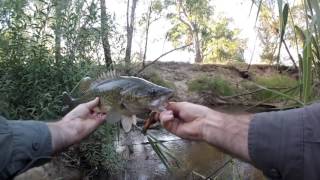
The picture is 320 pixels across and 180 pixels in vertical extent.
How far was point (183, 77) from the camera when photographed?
12875 millimetres

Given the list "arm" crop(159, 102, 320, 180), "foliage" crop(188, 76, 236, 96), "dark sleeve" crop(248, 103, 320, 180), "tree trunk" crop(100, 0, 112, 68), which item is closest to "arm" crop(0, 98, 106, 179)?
"arm" crop(159, 102, 320, 180)

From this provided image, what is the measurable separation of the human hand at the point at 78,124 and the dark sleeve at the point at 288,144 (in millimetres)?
898

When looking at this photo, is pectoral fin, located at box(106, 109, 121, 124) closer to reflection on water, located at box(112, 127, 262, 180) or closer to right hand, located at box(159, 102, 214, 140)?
right hand, located at box(159, 102, 214, 140)

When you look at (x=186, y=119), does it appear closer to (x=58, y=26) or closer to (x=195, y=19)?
(x=58, y=26)

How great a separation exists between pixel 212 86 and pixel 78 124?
10524 mm

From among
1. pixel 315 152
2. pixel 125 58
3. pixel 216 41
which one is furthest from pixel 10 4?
pixel 216 41

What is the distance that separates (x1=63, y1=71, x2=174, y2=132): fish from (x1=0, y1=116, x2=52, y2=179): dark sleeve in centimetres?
28

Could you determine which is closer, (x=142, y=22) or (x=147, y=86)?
(x=147, y=86)

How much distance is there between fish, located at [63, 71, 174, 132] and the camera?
1639mm

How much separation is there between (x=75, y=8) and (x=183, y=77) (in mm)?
7946

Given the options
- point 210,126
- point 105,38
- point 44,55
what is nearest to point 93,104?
point 210,126

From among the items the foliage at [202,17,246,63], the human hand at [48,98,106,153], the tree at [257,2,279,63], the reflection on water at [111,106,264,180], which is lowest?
the reflection on water at [111,106,264,180]

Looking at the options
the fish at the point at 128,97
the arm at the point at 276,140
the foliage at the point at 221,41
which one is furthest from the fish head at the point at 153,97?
the foliage at the point at 221,41

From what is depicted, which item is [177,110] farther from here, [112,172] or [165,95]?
[112,172]
